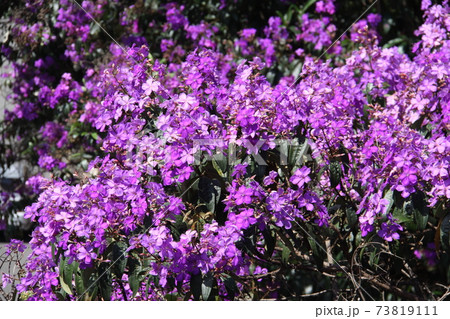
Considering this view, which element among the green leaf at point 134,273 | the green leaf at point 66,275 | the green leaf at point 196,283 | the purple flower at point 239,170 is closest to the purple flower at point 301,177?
the purple flower at point 239,170

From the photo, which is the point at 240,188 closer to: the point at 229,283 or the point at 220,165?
the point at 220,165

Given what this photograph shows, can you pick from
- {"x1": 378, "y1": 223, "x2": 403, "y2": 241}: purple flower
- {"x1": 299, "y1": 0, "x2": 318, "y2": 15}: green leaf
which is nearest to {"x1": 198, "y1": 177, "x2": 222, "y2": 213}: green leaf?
{"x1": 378, "y1": 223, "x2": 403, "y2": 241}: purple flower

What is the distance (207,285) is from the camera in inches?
72.9

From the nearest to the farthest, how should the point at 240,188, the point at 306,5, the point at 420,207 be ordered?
1. the point at 240,188
2. the point at 420,207
3. the point at 306,5

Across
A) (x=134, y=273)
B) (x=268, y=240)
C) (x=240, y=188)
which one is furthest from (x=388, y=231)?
(x=134, y=273)

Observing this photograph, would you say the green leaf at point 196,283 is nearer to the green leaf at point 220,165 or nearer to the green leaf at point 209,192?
the green leaf at point 209,192

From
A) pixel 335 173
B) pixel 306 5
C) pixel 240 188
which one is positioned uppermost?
pixel 306 5

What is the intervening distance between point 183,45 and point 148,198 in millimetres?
2332

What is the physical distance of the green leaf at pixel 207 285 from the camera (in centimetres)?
185

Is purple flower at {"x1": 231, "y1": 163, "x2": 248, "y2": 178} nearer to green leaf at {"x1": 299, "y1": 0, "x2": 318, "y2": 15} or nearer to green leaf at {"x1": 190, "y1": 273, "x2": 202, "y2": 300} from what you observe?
green leaf at {"x1": 190, "y1": 273, "x2": 202, "y2": 300}

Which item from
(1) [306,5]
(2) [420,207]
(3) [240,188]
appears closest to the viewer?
(3) [240,188]
